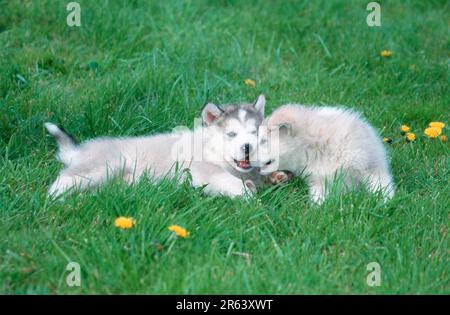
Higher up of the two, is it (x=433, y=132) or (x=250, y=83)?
(x=250, y=83)

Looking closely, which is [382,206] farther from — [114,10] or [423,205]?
[114,10]

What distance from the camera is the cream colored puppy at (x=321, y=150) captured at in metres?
5.15

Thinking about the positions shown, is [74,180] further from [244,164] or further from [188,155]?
[244,164]

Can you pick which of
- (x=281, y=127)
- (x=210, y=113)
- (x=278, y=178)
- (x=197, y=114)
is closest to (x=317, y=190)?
Result: (x=278, y=178)

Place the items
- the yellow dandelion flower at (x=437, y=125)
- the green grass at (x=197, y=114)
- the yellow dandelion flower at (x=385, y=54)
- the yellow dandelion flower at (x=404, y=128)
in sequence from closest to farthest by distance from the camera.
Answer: the green grass at (x=197, y=114) → the yellow dandelion flower at (x=437, y=125) → the yellow dandelion flower at (x=404, y=128) → the yellow dandelion flower at (x=385, y=54)

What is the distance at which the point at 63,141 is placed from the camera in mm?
5504

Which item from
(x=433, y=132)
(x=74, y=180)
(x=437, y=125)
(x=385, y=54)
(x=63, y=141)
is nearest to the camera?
(x=74, y=180)

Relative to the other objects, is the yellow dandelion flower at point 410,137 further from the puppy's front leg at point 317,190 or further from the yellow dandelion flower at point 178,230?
the yellow dandelion flower at point 178,230

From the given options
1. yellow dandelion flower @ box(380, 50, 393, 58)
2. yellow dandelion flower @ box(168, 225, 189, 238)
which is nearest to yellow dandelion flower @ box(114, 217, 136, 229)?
yellow dandelion flower @ box(168, 225, 189, 238)

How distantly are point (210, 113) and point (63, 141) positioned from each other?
108 cm

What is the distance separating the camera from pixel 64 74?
6805mm

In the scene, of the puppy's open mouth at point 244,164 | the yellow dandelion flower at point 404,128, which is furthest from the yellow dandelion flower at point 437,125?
the puppy's open mouth at point 244,164

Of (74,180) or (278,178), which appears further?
(278,178)
